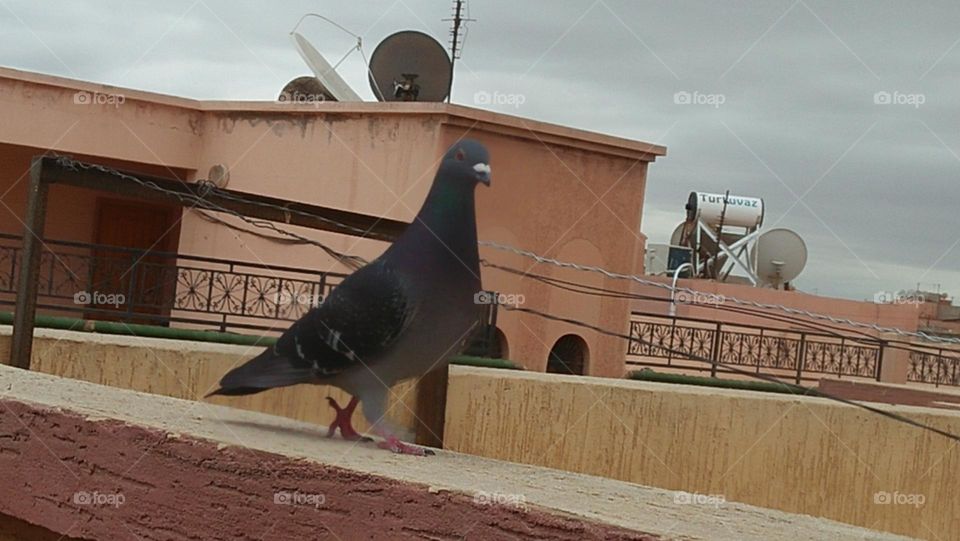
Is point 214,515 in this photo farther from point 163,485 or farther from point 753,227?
point 753,227

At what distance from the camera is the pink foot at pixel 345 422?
2688mm

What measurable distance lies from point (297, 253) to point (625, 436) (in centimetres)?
278

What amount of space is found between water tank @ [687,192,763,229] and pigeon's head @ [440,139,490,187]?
2874cm

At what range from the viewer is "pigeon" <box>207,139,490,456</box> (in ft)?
8.98

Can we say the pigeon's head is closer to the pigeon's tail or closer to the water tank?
the pigeon's tail

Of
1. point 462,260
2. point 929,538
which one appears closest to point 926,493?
point 929,538

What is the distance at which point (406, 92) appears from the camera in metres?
14.4

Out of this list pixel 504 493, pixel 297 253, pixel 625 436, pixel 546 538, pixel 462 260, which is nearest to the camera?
pixel 546 538

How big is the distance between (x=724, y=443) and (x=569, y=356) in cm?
737

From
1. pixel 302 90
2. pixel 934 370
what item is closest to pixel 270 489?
pixel 302 90

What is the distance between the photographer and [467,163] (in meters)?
2.88

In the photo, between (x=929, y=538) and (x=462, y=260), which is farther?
(x=929, y=538)

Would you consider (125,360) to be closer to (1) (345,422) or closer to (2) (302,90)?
(1) (345,422)

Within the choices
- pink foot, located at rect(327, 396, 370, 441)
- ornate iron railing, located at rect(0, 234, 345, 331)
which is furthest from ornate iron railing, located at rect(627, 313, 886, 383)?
pink foot, located at rect(327, 396, 370, 441)
